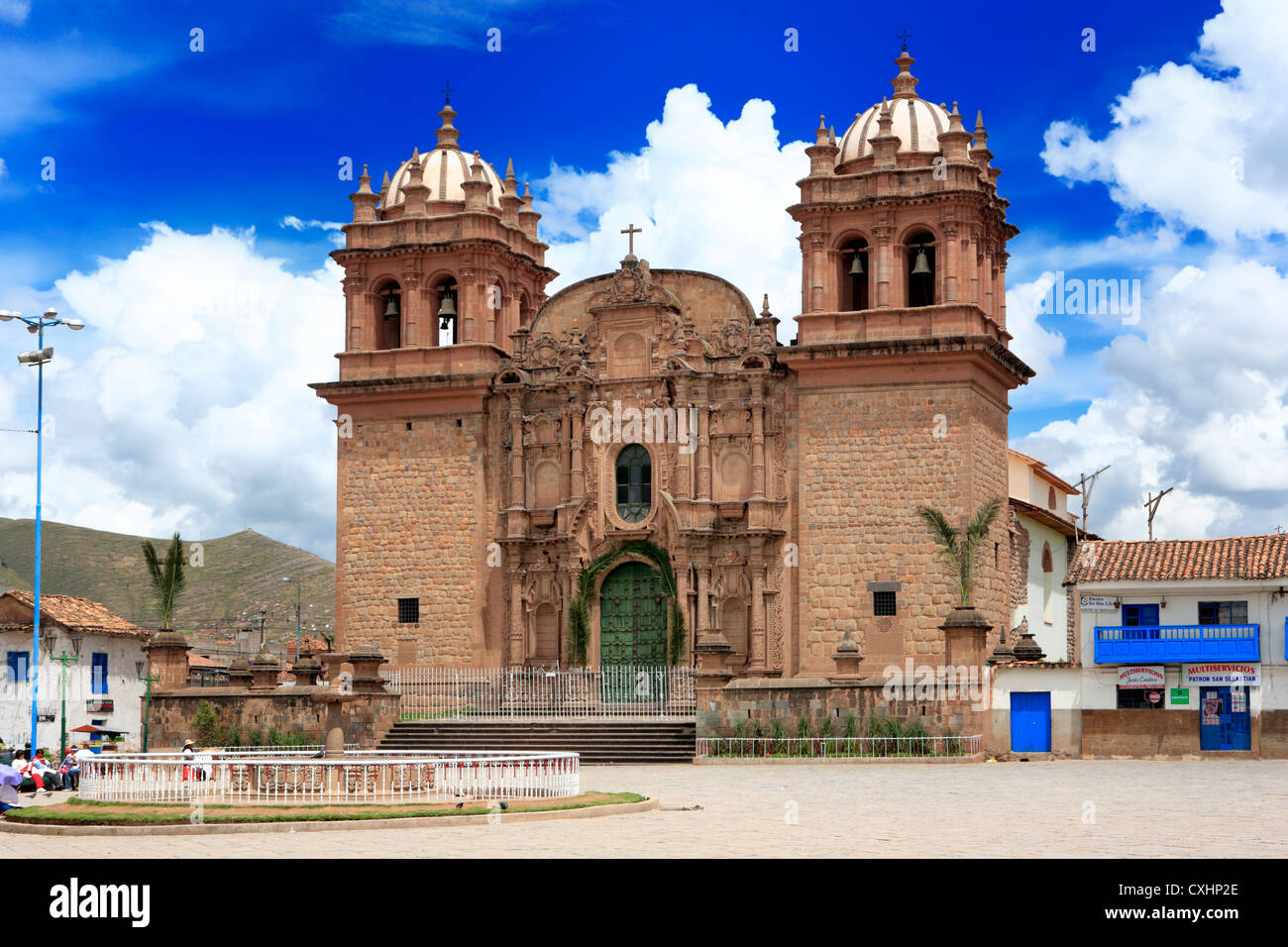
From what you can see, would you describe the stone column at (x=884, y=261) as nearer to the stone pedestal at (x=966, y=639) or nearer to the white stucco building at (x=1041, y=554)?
the white stucco building at (x=1041, y=554)

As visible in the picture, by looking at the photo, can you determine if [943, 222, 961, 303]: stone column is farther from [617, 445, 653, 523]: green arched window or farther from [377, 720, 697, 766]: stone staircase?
[377, 720, 697, 766]: stone staircase

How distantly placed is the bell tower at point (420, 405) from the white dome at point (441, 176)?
5 cm

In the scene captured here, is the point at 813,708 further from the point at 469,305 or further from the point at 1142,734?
the point at 469,305

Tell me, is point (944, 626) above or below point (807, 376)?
below

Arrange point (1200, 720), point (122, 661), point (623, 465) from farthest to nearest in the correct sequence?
1. point (122, 661)
2. point (623, 465)
3. point (1200, 720)

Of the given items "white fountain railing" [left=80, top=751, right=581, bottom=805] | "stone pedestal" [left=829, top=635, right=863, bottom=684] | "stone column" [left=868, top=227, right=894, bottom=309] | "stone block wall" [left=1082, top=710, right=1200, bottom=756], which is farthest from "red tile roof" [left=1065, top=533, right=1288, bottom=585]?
"white fountain railing" [left=80, top=751, right=581, bottom=805]

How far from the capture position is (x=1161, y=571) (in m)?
31.4

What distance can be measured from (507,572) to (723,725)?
929 cm

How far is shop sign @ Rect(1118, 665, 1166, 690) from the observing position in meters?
30.0

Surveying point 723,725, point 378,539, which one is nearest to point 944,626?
point 723,725

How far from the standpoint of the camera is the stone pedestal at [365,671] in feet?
97.9

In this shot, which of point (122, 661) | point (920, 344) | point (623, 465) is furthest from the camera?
point (122, 661)

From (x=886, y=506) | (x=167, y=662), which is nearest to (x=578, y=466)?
(x=886, y=506)

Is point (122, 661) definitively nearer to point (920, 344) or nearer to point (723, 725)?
point (723, 725)
